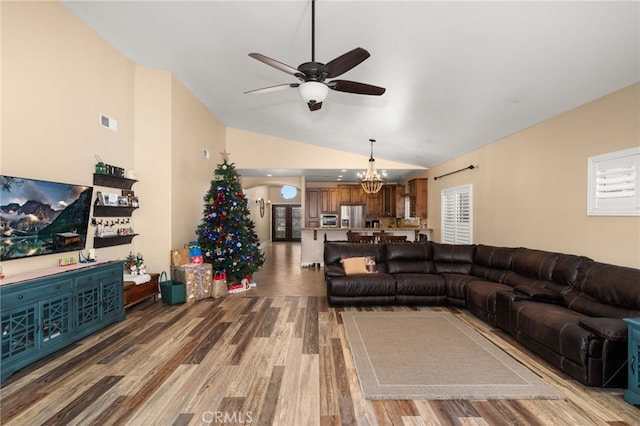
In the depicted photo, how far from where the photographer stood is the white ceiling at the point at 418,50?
2689 mm

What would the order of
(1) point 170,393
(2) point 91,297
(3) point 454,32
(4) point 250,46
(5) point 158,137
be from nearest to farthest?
(1) point 170,393 → (3) point 454,32 → (2) point 91,297 → (4) point 250,46 → (5) point 158,137

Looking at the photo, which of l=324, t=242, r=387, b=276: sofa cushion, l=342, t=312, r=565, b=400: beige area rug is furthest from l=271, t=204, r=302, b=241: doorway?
l=342, t=312, r=565, b=400: beige area rug

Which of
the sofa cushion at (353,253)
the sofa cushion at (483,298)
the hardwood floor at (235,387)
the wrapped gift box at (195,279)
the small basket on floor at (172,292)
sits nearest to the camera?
the hardwood floor at (235,387)

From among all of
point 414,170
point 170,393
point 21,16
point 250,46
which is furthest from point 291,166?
point 170,393

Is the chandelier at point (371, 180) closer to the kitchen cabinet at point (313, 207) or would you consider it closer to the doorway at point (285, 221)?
the kitchen cabinet at point (313, 207)

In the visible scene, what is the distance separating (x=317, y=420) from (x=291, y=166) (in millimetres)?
6751

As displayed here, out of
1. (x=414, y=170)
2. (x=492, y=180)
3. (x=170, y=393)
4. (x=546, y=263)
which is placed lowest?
(x=170, y=393)

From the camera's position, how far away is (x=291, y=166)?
8320 mm

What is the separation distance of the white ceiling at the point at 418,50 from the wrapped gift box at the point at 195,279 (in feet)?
10.5

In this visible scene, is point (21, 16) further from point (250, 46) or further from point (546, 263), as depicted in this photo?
point (546, 263)

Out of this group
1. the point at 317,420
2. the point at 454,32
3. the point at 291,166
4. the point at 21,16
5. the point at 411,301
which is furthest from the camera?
the point at 291,166

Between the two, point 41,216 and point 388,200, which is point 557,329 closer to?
point 41,216

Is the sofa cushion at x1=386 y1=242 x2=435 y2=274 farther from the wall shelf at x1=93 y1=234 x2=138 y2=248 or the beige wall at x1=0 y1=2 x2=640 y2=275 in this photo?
the wall shelf at x1=93 y1=234 x2=138 y2=248

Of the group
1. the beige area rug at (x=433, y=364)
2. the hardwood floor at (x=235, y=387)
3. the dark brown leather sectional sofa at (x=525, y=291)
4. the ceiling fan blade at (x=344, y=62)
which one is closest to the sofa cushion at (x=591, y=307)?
the dark brown leather sectional sofa at (x=525, y=291)
